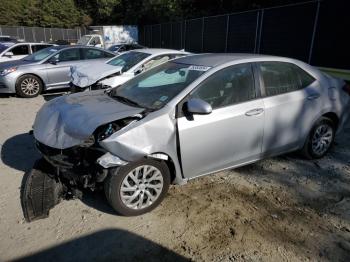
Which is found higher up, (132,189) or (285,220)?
(132,189)

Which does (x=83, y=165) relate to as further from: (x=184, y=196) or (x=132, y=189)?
(x=184, y=196)

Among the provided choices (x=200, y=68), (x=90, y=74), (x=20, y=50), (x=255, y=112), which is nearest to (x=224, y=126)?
(x=255, y=112)

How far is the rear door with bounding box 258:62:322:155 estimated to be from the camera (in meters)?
4.20

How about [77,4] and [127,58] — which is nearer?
[127,58]

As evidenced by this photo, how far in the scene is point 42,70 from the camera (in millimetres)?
9766

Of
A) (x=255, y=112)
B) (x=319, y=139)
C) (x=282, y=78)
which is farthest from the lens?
(x=319, y=139)

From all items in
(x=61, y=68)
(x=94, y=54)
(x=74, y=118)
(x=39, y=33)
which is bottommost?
(x=39, y=33)

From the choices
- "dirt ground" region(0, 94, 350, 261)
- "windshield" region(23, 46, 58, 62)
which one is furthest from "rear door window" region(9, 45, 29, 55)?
"dirt ground" region(0, 94, 350, 261)

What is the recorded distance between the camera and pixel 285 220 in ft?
11.7

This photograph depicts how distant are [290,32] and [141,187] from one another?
10755 mm

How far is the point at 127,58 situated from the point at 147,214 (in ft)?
19.0

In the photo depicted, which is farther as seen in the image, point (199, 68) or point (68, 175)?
point (199, 68)

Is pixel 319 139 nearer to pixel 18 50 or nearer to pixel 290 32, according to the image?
pixel 290 32

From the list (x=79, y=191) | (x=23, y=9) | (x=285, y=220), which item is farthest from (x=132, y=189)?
(x=23, y=9)
